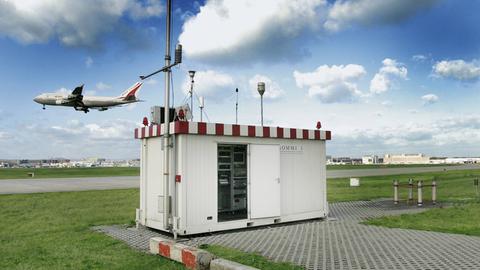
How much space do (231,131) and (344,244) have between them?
431cm

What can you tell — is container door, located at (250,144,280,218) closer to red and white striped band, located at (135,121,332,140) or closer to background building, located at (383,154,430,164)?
red and white striped band, located at (135,121,332,140)

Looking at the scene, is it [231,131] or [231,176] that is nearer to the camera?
[231,131]

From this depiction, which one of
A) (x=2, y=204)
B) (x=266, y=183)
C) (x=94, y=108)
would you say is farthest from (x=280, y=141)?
(x=94, y=108)

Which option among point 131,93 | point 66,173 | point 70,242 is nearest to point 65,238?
point 70,242

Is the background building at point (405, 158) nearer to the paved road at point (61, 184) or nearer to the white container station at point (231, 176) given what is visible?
the paved road at point (61, 184)

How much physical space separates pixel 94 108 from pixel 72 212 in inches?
1638

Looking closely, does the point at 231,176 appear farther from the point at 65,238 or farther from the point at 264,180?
the point at 65,238

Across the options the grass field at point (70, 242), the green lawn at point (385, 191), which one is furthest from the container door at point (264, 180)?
the green lawn at point (385, 191)

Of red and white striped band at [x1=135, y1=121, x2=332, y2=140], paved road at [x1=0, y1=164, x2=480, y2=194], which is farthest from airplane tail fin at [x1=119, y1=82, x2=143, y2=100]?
red and white striped band at [x1=135, y1=121, x2=332, y2=140]

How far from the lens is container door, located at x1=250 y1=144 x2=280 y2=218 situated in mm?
12294

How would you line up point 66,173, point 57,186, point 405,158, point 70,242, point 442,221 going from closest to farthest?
1. point 70,242
2. point 442,221
3. point 57,186
4. point 66,173
5. point 405,158

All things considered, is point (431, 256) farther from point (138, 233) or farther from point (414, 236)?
point (138, 233)

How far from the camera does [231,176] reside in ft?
45.8

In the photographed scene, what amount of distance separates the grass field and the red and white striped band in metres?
3.17
